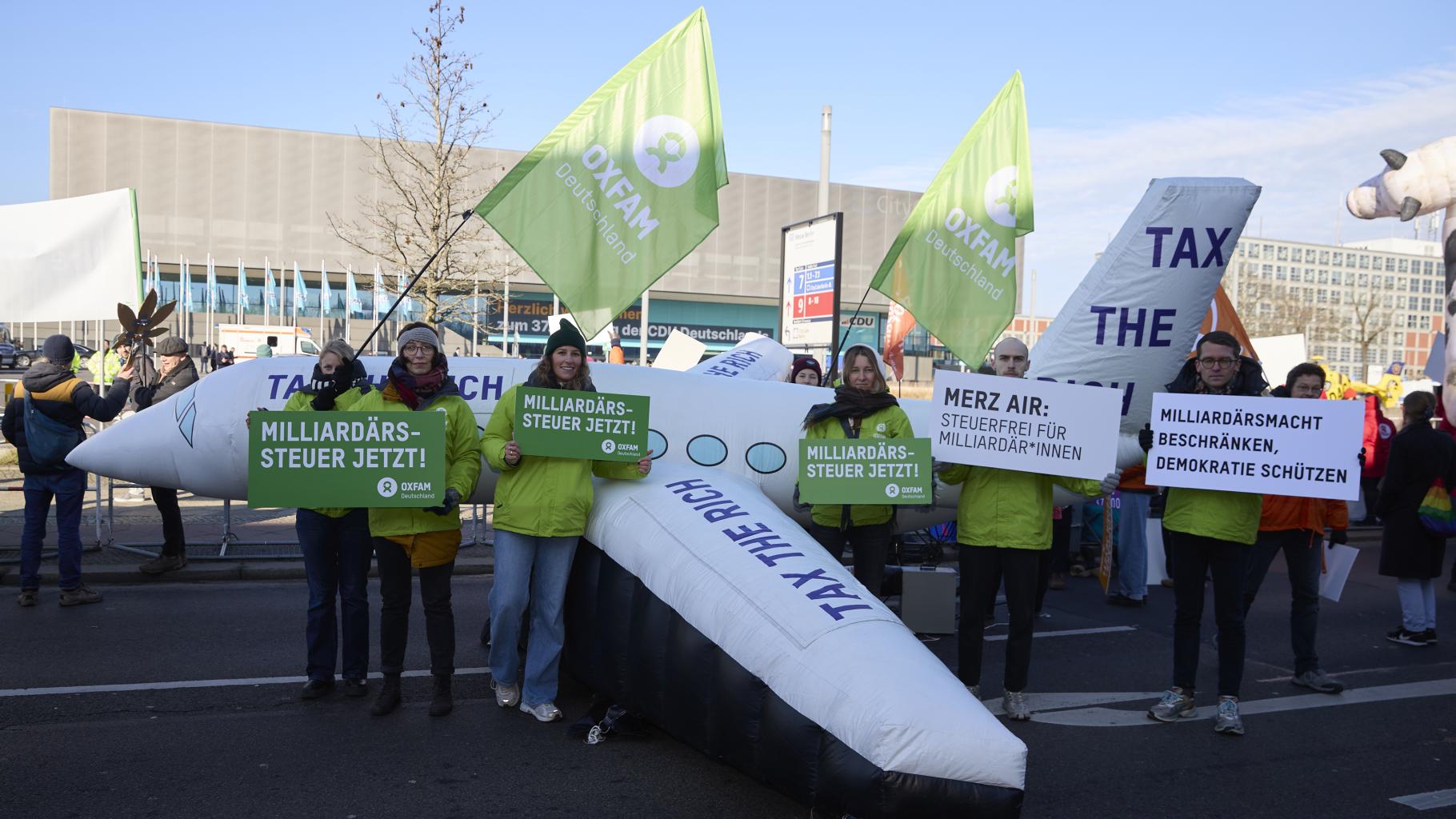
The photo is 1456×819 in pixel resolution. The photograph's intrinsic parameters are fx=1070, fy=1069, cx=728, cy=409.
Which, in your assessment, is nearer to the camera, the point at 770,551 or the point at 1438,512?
the point at 770,551

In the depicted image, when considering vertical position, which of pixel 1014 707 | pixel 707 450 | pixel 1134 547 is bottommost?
pixel 1014 707

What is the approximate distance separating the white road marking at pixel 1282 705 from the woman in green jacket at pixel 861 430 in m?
1.30

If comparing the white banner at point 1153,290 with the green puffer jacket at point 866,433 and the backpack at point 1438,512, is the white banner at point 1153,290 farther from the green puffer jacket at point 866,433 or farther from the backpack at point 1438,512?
the green puffer jacket at point 866,433

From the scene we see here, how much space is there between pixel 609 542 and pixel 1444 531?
20.7ft

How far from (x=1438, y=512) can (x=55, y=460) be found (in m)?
10.1

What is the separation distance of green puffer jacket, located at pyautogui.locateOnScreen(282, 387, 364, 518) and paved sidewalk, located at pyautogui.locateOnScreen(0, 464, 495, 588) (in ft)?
8.58

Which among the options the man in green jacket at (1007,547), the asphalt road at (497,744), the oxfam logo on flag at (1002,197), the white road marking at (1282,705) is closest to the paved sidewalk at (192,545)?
the asphalt road at (497,744)

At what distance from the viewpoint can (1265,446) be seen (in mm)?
5723

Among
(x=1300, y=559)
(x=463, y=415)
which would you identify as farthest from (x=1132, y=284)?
(x=463, y=415)

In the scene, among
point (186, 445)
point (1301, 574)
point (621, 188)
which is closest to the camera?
point (1301, 574)

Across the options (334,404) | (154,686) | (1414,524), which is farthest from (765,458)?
(1414,524)

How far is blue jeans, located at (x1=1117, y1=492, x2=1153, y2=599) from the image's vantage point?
30.0ft

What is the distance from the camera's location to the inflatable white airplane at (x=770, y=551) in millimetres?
3959

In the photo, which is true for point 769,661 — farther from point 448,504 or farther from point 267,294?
point 267,294
